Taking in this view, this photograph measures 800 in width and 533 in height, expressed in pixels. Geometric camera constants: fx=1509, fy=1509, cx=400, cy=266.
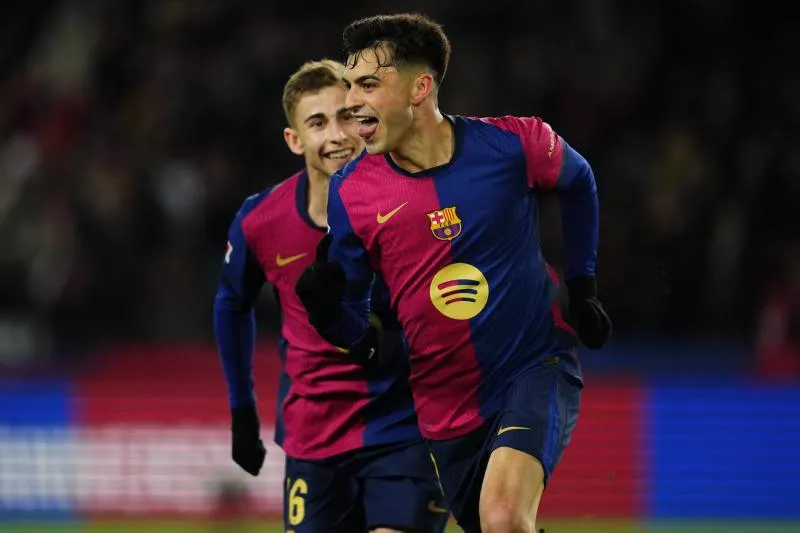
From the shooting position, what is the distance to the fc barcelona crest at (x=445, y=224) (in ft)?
19.0

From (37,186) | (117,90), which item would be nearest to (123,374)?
(37,186)

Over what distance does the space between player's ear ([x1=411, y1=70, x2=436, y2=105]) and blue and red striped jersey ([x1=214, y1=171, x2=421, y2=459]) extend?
37.7 inches

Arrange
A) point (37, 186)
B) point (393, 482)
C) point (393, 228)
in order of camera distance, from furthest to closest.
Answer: point (37, 186)
point (393, 482)
point (393, 228)

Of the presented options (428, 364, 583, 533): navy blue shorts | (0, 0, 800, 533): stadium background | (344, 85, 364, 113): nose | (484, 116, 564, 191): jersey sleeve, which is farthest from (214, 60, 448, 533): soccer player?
(0, 0, 800, 533): stadium background

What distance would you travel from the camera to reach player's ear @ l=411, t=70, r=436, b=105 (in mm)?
5910

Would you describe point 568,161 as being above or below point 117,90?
above

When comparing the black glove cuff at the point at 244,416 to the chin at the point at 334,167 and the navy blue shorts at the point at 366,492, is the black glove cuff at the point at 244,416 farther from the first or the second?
the chin at the point at 334,167

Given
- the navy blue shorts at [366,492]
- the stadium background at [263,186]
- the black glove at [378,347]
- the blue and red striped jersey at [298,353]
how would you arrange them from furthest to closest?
the stadium background at [263,186] → the blue and red striped jersey at [298,353] → the navy blue shorts at [366,492] → the black glove at [378,347]

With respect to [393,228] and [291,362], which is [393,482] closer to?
[291,362]

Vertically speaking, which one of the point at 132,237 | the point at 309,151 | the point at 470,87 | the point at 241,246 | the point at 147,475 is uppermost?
the point at 309,151

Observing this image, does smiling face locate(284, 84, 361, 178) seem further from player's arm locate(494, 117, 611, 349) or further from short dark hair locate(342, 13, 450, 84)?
player's arm locate(494, 117, 611, 349)

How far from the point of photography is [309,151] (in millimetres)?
6715

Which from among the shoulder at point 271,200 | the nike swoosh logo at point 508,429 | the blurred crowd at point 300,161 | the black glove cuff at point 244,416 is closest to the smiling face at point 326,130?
the shoulder at point 271,200

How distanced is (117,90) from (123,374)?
12.1 ft
